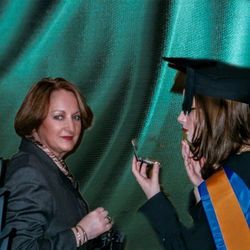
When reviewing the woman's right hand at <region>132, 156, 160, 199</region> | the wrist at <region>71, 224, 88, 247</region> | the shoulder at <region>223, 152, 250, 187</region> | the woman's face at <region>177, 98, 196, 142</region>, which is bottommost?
the wrist at <region>71, 224, 88, 247</region>

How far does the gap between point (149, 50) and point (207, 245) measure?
85cm

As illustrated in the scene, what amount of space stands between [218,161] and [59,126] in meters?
0.53

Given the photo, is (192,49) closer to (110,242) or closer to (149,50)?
(149,50)

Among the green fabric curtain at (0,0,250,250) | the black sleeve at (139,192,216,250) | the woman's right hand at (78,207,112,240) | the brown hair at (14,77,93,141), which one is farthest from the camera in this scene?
the green fabric curtain at (0,0,250,250)

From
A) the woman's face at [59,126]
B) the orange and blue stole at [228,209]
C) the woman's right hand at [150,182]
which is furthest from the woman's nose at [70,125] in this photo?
the orange and blue stole at [228,209]

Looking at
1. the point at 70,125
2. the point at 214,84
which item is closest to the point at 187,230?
the point at 214,84

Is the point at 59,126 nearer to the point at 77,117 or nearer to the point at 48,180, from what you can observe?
the point at 77,117

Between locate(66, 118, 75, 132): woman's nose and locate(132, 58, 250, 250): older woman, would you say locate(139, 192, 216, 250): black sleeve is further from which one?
locate(66, 118, 75, 132): woman's nose

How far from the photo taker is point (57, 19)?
1501mm

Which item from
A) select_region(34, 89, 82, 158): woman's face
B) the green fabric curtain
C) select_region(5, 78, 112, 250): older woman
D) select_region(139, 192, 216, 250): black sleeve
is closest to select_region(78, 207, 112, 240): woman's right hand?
select_region(5, 78, 112, 250): older woman

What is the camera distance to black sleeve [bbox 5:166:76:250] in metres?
0.97

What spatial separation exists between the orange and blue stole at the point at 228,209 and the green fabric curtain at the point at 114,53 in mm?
607

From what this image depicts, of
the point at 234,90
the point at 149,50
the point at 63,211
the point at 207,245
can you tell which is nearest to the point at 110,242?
the point at 63,211

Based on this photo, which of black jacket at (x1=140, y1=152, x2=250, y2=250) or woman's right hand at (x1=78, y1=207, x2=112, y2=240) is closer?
black jacket at (x1=140, y1=152, x2=250, y2=250)
